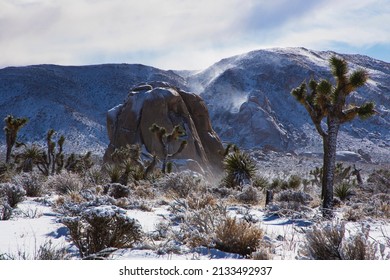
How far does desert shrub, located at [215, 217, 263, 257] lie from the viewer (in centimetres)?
548

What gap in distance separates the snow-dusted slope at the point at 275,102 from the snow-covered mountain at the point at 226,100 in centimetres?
24

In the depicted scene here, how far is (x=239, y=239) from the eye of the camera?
549 centimetres

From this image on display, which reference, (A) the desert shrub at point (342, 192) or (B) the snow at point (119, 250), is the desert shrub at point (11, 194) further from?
(A) the desert shrub at point (342, 192)

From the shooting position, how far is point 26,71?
109188 millimetres

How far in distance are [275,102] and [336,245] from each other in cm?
11849

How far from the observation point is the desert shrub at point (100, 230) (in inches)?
201

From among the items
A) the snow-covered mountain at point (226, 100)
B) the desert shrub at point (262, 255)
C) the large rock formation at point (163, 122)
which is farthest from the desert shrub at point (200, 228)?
the snow-covered mountain at point (226, 100)

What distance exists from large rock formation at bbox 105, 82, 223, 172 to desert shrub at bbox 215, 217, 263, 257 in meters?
43.3

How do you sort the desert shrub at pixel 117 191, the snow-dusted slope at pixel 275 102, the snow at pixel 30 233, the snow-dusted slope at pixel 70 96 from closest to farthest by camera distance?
the snow at pixel 30 233
the desert shrub at pixel 117 191
the snow-dusted slope at pixel 70 96
the snow-dusted slope at pixel 275 102

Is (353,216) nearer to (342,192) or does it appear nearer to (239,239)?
(239,239)

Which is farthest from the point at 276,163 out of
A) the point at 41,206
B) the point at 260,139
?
the point at 41,206

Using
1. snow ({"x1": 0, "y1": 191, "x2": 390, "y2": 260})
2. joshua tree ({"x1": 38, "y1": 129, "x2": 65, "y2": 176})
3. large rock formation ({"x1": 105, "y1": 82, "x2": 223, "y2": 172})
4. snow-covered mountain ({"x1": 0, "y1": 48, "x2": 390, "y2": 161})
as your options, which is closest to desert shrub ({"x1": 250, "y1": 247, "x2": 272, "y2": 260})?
snow ({"x1": 0, "y1": 191, "x2": 390, "y2": 260})
